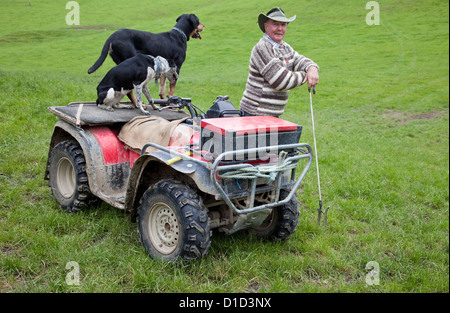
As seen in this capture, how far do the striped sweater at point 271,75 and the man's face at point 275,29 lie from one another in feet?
0.16

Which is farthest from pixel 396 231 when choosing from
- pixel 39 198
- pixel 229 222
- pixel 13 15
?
pixel 13 15

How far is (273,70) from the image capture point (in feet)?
12.5

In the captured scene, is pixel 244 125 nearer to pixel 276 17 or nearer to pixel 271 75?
pixel 271 75

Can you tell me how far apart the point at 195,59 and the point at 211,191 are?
1808 cm

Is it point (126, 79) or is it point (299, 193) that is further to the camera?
point (299, 193)

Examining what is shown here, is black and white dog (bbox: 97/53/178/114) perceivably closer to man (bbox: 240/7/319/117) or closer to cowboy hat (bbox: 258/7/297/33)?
man (bbox: 240/7/319/117)

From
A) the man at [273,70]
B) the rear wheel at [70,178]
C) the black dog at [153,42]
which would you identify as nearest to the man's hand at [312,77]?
the man at [273,70]

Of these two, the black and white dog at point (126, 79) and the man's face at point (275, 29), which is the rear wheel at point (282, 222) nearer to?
the man's face at point (275, 29)

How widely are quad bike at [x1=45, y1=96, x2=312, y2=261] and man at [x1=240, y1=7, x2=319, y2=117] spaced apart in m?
0.36

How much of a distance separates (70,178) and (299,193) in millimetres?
3012

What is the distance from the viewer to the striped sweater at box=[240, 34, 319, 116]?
383cm

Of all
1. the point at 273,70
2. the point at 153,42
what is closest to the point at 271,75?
the point at 273,70

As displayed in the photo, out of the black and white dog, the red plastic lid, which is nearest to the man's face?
the red plastic lid

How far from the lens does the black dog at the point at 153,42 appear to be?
600 centimetres
